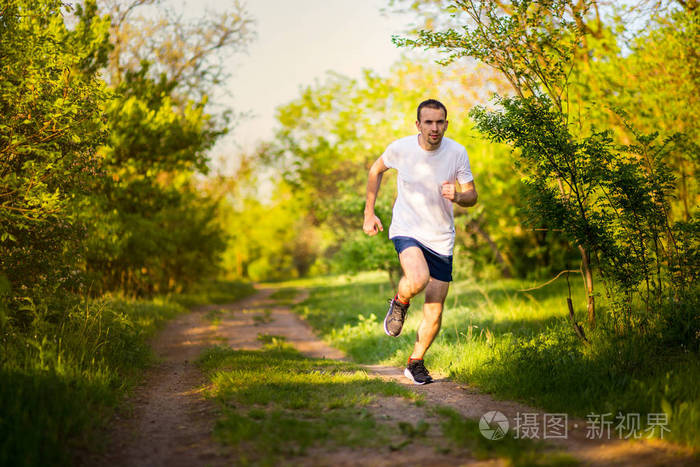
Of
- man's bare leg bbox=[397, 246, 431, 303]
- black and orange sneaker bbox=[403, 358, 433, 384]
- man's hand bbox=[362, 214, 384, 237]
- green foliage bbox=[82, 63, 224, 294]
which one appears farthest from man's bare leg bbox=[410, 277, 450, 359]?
green foliage bbox=[82, 63, 224, 294]

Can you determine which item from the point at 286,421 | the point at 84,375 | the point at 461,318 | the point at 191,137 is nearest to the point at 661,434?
the point at 286,421

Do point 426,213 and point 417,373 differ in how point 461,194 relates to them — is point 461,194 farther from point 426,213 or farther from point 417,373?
point 417,373

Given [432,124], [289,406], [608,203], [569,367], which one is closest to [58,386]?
[289,406]

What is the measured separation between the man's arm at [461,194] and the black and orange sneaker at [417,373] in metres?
1.79

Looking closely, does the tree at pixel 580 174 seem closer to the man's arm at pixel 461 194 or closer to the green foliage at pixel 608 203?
the green foliage at pixel 608 203

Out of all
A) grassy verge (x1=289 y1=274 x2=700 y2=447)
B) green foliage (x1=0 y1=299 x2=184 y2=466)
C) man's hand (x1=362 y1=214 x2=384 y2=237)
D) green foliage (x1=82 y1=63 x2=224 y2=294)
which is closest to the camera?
green foliage (x1=0 y1=299 x2=184 y2=466)

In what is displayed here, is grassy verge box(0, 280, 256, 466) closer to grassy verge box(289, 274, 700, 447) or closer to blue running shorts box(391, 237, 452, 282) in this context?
blue running shorts box(391, 237, 452, 282)

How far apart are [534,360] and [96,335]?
4766 mm

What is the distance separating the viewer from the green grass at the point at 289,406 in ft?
10.9

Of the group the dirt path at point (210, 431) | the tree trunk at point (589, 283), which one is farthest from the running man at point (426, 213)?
the tree trunk at point (589, 283)

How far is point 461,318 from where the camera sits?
863 cm

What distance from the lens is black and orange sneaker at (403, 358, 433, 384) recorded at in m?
5.32

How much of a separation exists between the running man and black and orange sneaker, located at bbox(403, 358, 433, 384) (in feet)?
0.03

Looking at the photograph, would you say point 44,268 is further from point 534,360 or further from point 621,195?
point 621,195
